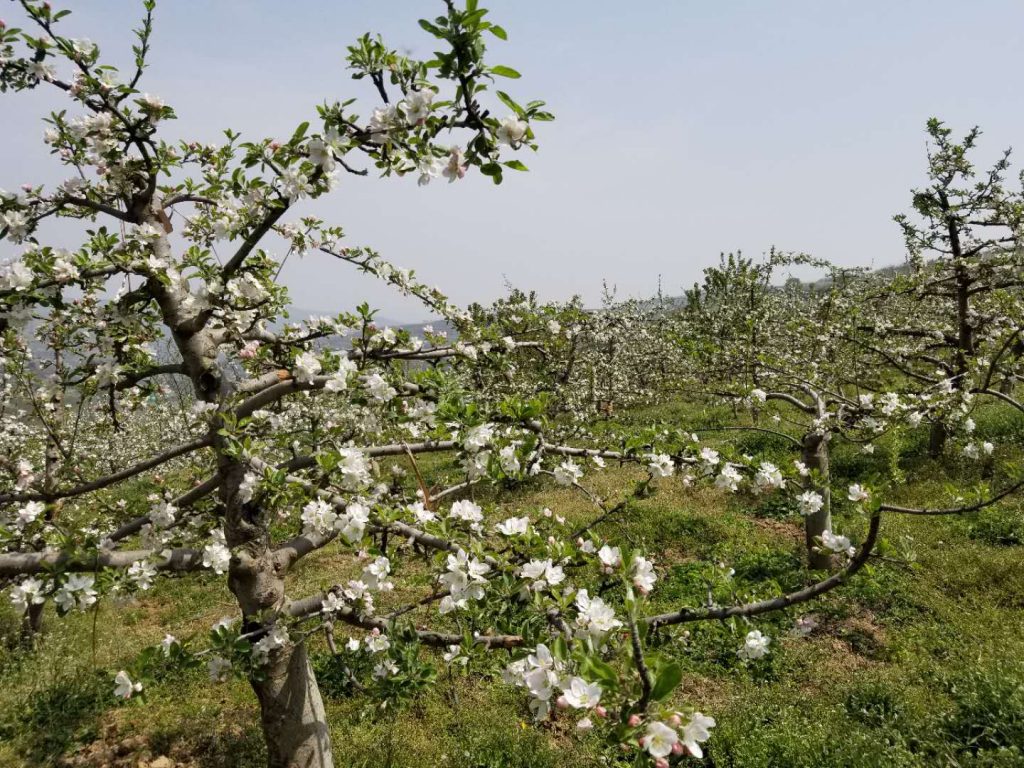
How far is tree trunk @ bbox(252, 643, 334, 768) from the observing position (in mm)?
3293

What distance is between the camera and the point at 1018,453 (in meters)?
9.27

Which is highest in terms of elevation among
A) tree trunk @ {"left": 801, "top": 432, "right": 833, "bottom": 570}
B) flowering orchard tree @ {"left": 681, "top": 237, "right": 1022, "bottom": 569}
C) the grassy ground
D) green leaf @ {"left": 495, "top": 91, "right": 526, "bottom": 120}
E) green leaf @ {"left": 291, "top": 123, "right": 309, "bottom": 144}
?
green leaf @ {"left": 291, "top": 123, "right": 309, "bottom": 144}

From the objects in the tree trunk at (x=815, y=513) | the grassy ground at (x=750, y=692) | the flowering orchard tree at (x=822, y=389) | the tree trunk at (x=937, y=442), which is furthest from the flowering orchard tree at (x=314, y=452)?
the tree trunk at (x=937, y=442)

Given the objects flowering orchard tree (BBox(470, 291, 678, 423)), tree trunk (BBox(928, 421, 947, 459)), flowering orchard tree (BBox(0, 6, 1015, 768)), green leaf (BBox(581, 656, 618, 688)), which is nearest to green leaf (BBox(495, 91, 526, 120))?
flowering orchard tree (BBox(0, 6, 1015, 768))

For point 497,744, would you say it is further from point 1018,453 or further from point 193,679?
point 1018,453

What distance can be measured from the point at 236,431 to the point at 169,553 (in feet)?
2.62

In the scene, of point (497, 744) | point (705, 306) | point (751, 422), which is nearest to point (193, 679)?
point (497, 744)

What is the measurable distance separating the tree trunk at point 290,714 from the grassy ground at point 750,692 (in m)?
0.81

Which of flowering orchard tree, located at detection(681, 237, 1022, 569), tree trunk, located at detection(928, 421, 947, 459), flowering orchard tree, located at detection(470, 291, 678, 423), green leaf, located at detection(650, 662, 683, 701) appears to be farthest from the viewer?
flowering orchard tree, located at detection(470, 291, 678, 423)

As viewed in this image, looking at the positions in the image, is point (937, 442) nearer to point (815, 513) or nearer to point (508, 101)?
point (815, 513)

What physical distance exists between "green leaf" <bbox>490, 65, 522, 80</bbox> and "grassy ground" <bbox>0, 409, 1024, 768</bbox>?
228 cm

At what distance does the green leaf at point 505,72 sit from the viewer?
1.70m

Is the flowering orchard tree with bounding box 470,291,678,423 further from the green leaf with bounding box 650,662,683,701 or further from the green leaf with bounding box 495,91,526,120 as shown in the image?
the green leaf with bounding box 650,662,683,701

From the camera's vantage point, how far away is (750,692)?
5.47 m
